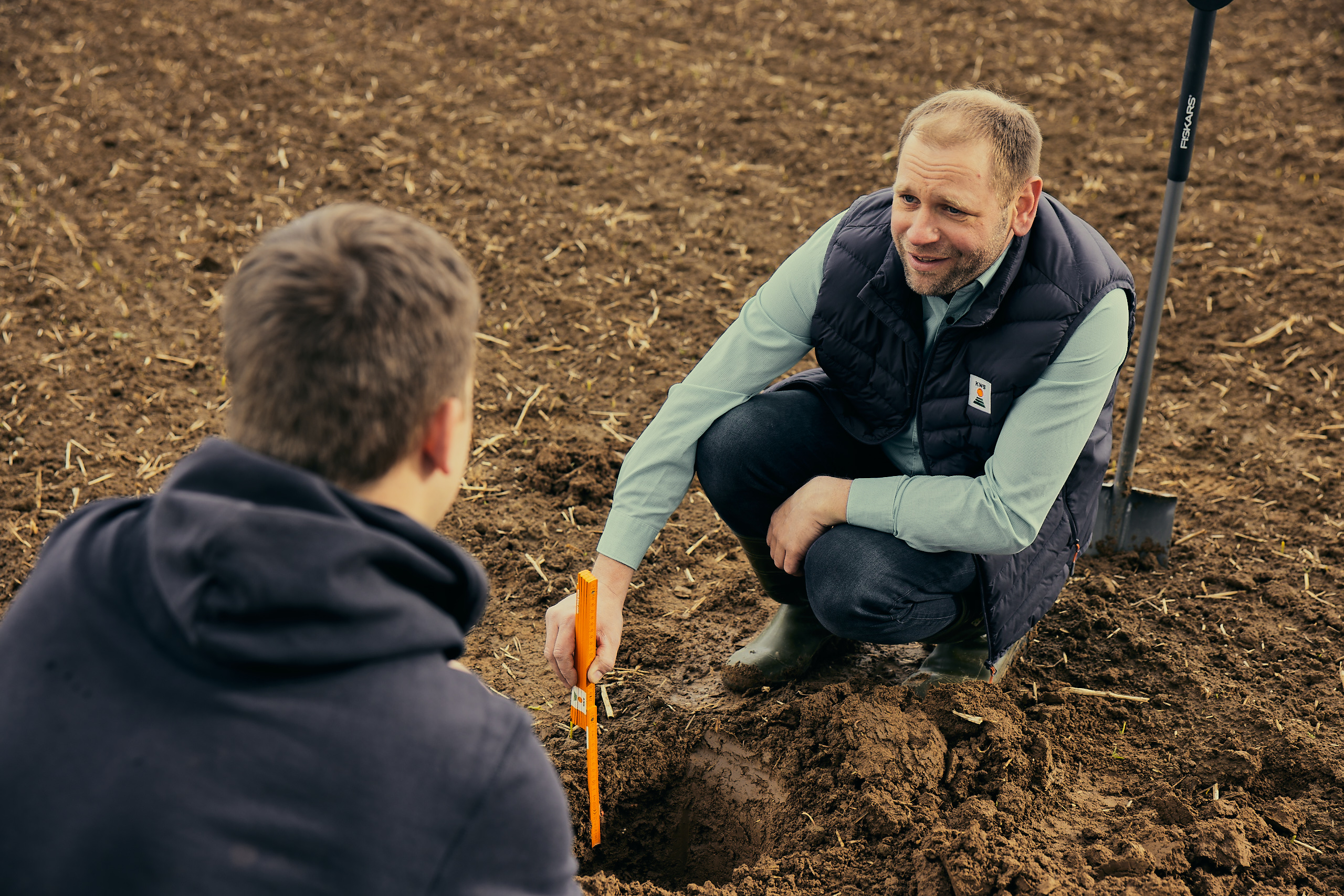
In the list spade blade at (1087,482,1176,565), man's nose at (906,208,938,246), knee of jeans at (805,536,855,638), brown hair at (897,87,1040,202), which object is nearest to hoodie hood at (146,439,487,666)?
knee of jeans at (805,536,855,638)

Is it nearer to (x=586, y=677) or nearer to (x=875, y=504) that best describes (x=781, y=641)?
(x=875, y=504)

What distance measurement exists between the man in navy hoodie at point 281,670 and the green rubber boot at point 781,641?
1.79m

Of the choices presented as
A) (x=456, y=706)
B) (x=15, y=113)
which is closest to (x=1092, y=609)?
(x=456, y=706)

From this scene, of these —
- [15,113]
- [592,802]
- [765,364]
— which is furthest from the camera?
[15,113]

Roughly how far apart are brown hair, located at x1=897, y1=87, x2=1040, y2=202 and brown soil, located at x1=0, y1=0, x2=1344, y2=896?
1369mm

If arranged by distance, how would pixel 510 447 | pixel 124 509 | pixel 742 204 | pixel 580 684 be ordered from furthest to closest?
pixel 742 204, pixel 510 447, pixel 580 684, pixel 124 509

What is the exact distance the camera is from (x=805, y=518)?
9.24 ft

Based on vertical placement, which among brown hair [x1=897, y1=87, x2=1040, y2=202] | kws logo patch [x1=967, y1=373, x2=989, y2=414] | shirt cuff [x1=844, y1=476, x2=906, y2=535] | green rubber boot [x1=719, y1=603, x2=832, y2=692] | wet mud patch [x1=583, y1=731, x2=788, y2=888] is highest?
brown hair [x1=897, y1=87, x2=1040, y2=202]

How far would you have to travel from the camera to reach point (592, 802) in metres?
2.66

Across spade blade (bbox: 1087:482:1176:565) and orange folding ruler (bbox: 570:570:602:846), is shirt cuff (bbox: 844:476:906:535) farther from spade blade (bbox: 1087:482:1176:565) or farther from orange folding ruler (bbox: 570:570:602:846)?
spade blade (bbox: 1087:482:1176:565)

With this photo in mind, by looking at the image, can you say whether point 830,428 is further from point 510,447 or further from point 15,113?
point 15,113

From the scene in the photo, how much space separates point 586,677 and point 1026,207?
156 cm

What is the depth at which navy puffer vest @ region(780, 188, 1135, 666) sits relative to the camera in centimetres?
262

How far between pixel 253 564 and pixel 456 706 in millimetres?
290
